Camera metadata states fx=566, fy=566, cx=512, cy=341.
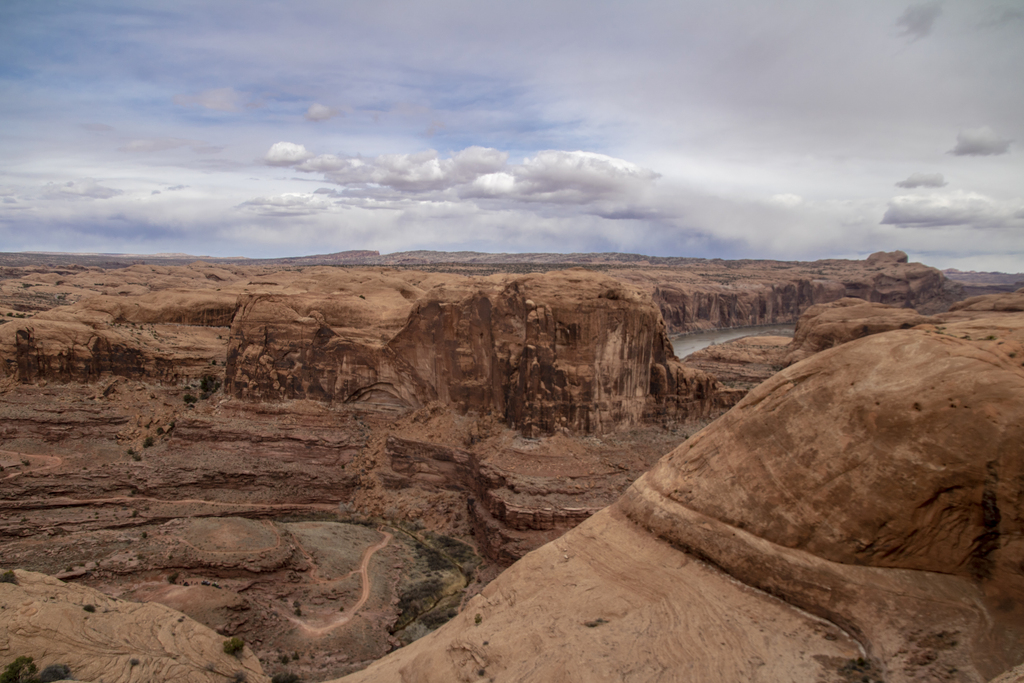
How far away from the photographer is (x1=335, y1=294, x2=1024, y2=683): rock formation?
9.41 meters

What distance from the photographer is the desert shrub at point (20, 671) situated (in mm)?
A: 13352

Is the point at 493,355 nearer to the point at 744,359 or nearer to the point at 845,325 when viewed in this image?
the point at 845,325

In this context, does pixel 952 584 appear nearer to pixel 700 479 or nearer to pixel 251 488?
pixel 700 479

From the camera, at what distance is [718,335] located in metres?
105

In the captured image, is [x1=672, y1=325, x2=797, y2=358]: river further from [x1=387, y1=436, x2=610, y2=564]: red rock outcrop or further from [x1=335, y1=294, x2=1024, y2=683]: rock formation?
[x1=335, y1=294, x2=1024, y2=683]: rock formation

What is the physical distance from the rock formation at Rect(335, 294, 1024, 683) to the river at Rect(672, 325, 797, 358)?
73.6 m

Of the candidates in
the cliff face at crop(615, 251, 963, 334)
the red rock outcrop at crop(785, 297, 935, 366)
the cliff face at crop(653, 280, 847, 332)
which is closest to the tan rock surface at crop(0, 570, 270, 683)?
the red rock outcrop at crop(785, 297, 935, 366)

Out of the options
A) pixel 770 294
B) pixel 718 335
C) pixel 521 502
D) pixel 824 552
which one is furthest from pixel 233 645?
pixel 770 294

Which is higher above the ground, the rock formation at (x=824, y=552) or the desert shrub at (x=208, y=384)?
the rock formation at (x=824, y=552)

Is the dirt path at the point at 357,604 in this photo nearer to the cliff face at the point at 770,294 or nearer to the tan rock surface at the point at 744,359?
the tan rock surface at the point at 744,359

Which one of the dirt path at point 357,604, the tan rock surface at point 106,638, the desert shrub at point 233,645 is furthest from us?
the dirt path at point 357,604

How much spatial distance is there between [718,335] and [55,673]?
341ft

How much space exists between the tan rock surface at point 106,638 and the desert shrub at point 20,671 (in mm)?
433

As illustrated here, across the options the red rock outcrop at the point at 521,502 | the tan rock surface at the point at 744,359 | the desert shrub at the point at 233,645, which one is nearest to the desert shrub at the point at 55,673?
the desert shrub at the point at 233,645
